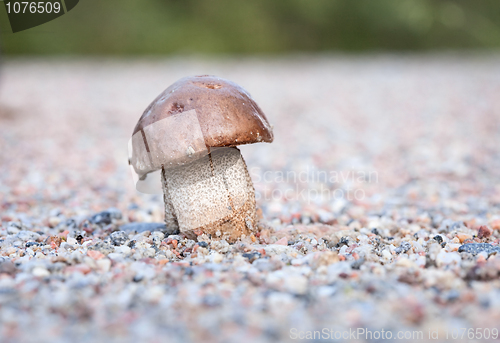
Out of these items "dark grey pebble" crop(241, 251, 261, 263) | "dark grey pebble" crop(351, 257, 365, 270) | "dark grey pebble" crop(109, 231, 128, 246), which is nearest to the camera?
"dark grey pebble" crop(351, 257, 365, 270)

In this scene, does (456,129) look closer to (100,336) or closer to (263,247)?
(263,247)

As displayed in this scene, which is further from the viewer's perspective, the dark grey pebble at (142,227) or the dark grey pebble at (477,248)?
the dark grey pebble at (142,227)

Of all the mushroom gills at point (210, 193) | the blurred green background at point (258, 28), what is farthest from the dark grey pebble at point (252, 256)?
the blurred green background at point (258, 28)

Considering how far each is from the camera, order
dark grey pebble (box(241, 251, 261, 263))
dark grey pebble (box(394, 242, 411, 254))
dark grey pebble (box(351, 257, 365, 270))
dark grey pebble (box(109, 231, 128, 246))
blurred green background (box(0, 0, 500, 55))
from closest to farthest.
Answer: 1. dark grey pebble (box(351, 257, 365, 270))
2. dark grey pebble (box(241, 251, 261, 263))
3. dark grey pebble (box(394, 242, 411, 254))
4. dark grey pebble (box(109, 231, 128, 246))
5. blurred green background (box(0, 0, 500, 55))

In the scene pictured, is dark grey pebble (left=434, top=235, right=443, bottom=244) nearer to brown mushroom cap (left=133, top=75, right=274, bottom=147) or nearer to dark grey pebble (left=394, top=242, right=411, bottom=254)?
dark grey pebble (left=394, top=242, right=411, bottom=254)

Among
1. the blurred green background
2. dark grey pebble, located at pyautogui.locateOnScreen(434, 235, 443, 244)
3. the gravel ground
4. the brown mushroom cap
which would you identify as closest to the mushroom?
the brown mushroom cap

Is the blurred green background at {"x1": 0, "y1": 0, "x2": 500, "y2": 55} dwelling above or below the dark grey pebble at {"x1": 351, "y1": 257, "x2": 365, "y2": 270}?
above

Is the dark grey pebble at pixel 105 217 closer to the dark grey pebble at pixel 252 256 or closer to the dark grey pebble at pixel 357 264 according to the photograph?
the dark grey pebble at pixel 252 256

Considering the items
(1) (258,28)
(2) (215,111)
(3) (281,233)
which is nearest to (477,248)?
(3) (281,233)
